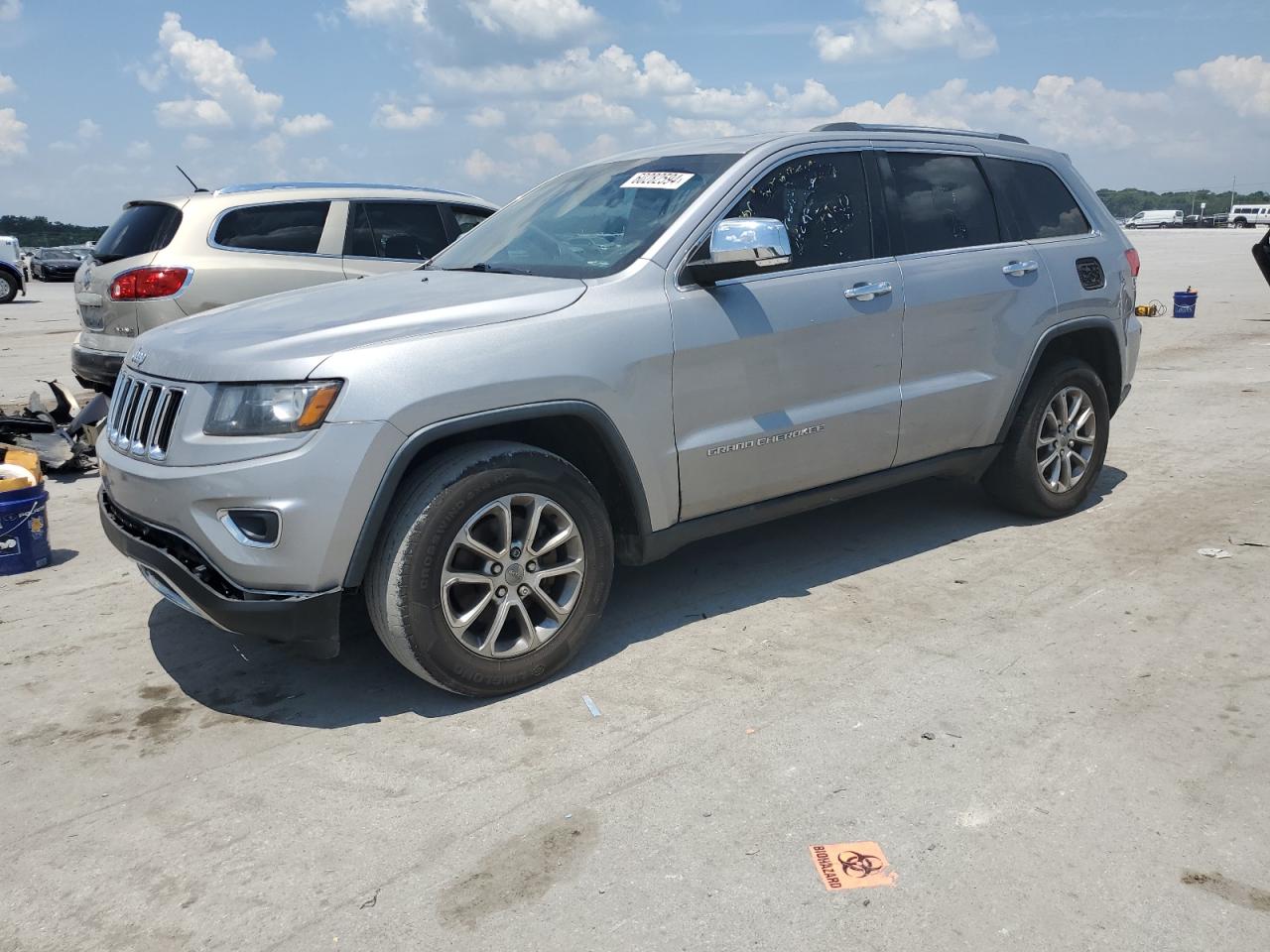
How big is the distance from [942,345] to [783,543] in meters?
1.27

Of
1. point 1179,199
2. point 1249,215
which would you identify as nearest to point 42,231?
point 1249,215

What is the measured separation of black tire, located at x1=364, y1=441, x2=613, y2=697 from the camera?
3520 mm

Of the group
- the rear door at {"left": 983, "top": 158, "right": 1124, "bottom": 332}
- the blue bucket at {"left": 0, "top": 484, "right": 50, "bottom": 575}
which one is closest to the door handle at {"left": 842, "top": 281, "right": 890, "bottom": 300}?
the rear door at {"left": 983, "top": 158, "right": 1124, "bottom": 332}

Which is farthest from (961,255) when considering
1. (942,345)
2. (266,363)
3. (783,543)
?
(266,363)

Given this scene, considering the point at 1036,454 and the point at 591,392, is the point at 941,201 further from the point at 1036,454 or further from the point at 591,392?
the point at 591,392

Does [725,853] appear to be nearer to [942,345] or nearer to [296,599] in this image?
[296,599]

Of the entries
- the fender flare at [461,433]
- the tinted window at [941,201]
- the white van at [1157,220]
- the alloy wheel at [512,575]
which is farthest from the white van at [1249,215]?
the alloy wheel at [512,575]

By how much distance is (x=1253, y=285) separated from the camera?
73.0ft

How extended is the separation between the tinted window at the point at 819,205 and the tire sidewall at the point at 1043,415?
4.42ft

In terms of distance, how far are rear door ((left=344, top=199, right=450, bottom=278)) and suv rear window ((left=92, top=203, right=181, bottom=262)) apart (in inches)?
48.0

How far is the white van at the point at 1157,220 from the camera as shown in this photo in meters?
99.0

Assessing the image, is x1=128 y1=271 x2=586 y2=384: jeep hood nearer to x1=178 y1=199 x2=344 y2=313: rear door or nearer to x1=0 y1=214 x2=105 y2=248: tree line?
x1=178 y1=199 x2=344 y2=313: rear door

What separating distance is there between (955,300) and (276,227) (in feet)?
16.7

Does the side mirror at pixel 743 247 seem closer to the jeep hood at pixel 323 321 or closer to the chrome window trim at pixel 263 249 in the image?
the jeep hood at pixel 323 321
